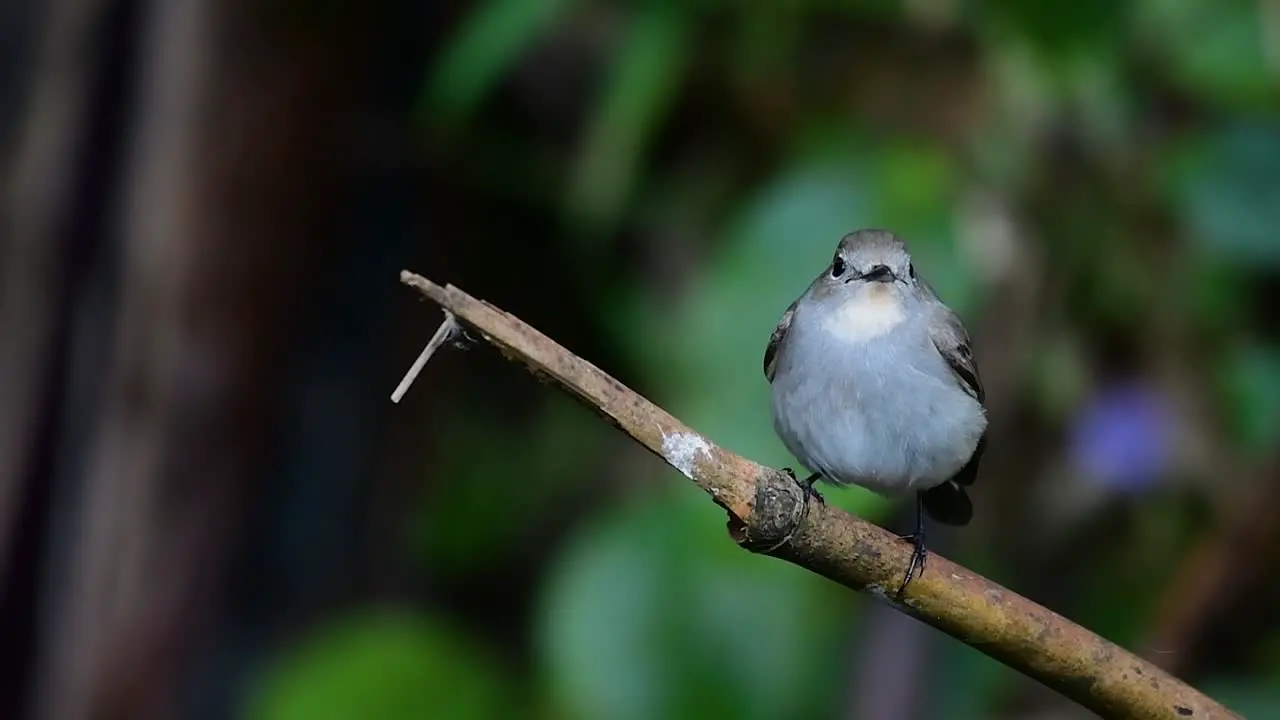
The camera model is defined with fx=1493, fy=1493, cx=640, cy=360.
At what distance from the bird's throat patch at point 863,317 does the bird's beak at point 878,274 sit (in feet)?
0.06

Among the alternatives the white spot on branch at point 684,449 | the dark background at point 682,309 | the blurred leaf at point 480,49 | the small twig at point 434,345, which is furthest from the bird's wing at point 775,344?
the blurred leaf at point 480,49

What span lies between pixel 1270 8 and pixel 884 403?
1.74 metres

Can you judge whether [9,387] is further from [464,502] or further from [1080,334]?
[1080,334]

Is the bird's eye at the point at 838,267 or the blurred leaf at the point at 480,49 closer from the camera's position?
the bird's eye at the point at 838,267

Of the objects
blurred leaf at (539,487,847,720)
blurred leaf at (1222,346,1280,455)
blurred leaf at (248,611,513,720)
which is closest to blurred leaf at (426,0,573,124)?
blurred leaf at (539,487,847,720)

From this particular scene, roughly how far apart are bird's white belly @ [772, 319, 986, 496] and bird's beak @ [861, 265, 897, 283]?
0.26ft

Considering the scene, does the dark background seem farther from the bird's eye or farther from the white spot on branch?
the white spot on branch

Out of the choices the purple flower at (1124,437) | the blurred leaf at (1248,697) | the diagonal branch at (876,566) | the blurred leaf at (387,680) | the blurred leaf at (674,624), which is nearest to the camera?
the diagonal branch at (876,566)

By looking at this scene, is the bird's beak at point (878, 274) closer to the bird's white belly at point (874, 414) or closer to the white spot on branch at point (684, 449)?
the bird's white belly at point (874, 414)

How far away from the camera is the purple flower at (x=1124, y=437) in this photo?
3.12 m

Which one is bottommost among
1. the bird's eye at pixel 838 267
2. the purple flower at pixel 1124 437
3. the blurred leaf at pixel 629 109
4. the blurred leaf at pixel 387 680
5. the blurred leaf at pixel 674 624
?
the blurred leaf at pixel 387 680

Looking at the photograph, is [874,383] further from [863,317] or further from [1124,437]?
[1124,437]

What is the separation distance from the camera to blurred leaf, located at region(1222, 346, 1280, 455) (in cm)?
309

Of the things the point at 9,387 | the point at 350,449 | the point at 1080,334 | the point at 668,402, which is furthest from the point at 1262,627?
the point at 9,387
